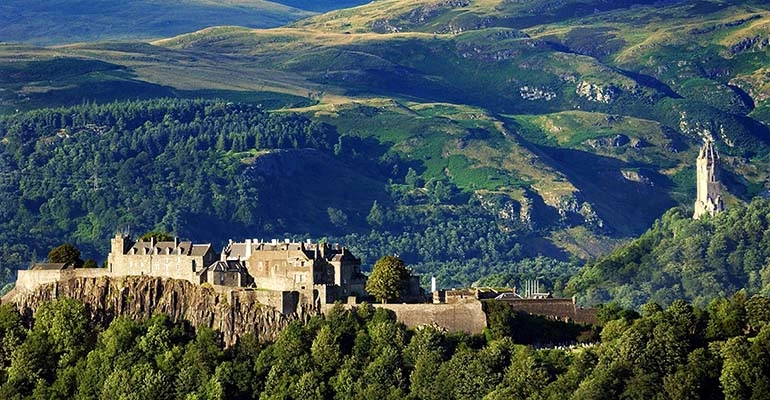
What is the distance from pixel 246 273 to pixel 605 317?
61.6 feet

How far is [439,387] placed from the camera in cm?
11169

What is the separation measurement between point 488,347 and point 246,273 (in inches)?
554

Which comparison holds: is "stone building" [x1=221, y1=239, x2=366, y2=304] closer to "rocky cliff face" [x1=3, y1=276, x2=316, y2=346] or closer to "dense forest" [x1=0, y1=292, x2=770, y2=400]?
"rocky cliff face" [x1=3, y1=276, x2=316, y2=346]

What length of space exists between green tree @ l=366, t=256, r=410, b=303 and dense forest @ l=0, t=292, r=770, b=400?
3.09m

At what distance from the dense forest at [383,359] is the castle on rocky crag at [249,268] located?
7.78 ft

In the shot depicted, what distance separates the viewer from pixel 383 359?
114 meters

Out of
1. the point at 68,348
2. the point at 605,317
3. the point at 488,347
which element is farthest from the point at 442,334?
the point at 68,348

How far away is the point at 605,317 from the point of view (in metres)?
122

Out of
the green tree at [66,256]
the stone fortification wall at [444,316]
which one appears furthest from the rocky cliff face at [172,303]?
the green tree at [66,256]

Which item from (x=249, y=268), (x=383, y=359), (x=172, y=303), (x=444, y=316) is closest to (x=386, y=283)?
(x=444, y=316)

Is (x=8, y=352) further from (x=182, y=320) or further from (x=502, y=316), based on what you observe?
(x=502, y=316)

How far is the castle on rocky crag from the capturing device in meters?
118

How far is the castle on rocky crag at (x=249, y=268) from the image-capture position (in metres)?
118

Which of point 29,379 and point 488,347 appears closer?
point 488,347
